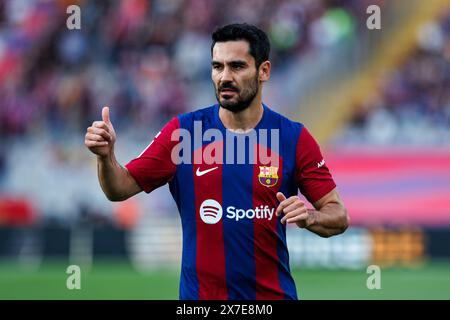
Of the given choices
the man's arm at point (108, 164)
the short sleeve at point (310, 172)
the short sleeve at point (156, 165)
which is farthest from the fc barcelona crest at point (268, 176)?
the man's arm at point (108, 164)

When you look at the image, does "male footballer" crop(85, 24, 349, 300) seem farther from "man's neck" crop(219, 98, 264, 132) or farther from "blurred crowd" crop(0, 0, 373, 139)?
"blurred crowd" crop(0, 0, 373, 139)

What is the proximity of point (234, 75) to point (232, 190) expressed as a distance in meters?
0.65

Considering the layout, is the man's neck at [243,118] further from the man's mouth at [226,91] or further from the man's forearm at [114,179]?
the man's forearm at [114,179]

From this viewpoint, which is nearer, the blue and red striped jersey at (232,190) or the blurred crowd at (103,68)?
the blue and red striped jersey at (232,190)

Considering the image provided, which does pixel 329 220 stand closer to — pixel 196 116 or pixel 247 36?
pixel 196 116

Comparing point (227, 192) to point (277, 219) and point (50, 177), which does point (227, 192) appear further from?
point (50, 177)

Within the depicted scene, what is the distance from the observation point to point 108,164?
5.13m

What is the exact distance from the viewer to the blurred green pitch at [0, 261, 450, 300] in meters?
12.3

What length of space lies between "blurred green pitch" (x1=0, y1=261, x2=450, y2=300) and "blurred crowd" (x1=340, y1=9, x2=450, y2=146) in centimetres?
325

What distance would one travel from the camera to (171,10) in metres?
19.7

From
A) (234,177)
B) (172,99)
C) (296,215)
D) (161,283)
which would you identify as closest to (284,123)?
(234,177)

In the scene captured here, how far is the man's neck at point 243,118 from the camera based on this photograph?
17.7 ft

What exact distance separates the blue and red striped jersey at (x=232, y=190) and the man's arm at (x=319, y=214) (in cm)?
7

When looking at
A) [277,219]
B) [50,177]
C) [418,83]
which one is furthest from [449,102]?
[277,219]
